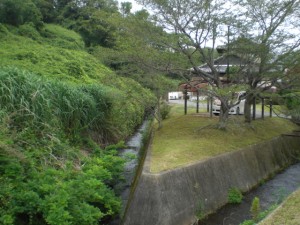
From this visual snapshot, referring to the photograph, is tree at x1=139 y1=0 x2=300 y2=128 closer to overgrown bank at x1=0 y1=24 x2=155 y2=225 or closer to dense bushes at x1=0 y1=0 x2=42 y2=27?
overgrown bank at x1=0 y1=24 x2=155 y2=225

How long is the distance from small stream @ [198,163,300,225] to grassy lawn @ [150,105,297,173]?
58.7 inches

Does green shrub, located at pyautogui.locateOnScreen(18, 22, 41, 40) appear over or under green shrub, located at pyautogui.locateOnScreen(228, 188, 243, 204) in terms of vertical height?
over

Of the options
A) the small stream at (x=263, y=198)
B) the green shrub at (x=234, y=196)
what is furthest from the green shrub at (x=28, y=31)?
the green shrub at (x=234, y=196)

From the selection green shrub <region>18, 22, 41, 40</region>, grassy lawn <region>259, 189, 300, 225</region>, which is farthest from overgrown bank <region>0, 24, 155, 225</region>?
green shrub <region>18, 22, 41, 40</region>

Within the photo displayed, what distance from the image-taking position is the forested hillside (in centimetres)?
553


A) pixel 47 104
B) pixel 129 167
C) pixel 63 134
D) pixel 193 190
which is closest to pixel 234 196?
pixel 193 190

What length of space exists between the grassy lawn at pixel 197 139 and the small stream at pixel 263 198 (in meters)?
1.49

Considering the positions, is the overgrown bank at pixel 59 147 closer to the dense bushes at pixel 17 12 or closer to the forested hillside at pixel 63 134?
the forested hillside at pixel 63 134

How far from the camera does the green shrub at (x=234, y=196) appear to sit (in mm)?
8414

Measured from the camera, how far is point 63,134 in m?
8.88

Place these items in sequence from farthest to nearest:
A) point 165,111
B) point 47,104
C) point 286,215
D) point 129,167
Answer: point 165,111 → point 129,167 → point 47,104 → point 286,215

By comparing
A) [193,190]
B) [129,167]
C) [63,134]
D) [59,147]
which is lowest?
[129,167]

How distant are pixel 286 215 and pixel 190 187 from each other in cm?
273

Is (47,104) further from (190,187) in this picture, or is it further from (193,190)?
(193,190)
